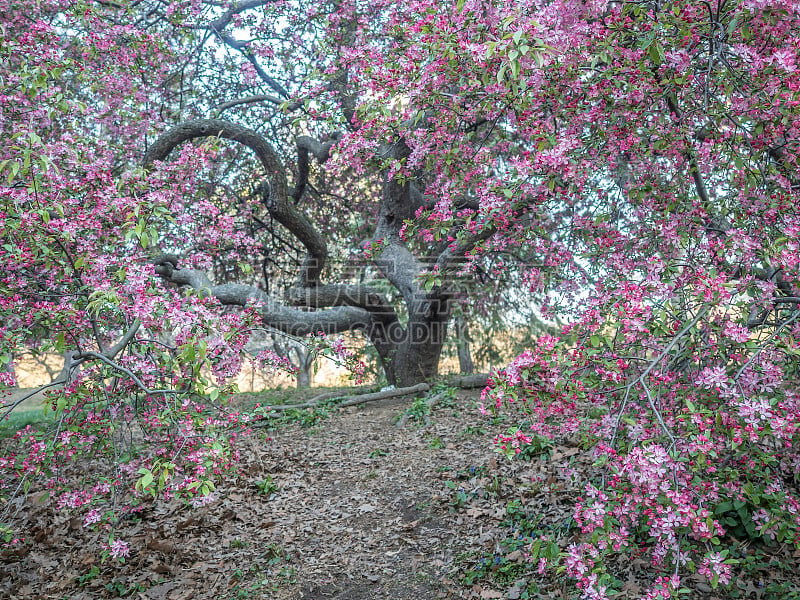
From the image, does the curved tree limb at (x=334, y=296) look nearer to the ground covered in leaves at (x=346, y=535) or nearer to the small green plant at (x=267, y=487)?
the ground covered in leaves at (x=346, y=535)

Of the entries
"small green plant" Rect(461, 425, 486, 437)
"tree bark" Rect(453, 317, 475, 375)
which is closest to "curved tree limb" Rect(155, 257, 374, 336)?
"tree bark" Rect(453, 317, 475, 375)

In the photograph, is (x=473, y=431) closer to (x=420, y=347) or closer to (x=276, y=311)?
(x=420, y=347)

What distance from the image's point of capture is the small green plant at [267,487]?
16.3 ft

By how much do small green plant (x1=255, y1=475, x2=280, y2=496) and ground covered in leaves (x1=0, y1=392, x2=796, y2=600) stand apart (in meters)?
0.02

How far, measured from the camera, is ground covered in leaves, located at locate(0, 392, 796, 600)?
356 cm

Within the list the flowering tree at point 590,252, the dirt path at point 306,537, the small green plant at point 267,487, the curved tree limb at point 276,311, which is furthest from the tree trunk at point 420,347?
the small green plant at point 267,487

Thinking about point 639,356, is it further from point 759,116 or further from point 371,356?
point 371,356

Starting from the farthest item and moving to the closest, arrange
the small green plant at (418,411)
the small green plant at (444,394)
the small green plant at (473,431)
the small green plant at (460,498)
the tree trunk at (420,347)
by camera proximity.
Result: the tree trunk at (420,347)
the small green plant at (444,394)
the small green plant at (418,411)
the small green plant at (473,431)
the small green plant at (460,498)

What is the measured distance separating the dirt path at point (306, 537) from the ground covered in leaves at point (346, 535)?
0.4 inches

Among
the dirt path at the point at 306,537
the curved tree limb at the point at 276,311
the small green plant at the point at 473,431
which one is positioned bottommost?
the dirt path at the point at 306,537

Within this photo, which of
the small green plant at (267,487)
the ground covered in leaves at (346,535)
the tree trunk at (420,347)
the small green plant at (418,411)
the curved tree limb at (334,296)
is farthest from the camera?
the curved tree limb at (334,296)

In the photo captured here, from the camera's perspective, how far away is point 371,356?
10.6m

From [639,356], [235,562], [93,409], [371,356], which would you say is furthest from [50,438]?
[371,356]

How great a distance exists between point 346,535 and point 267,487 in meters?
1.11
